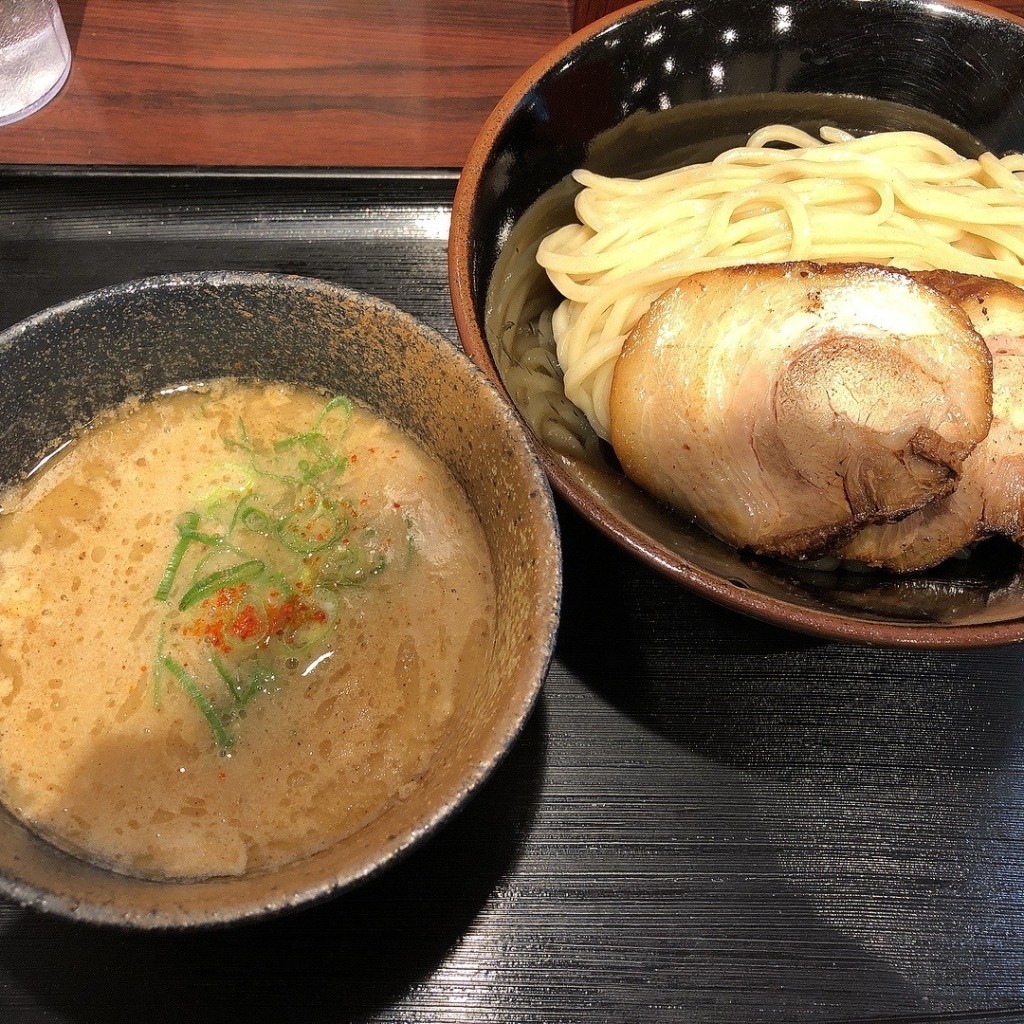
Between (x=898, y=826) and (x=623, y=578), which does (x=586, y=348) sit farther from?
(x=898, y=826)

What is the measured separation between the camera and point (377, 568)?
51.0 inches

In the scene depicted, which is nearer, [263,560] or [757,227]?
[263,560]

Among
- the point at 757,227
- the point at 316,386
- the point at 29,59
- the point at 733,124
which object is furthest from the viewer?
the point at 29,59

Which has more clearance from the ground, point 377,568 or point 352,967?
point 377,568

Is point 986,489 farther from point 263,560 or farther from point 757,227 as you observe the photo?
point 263,560

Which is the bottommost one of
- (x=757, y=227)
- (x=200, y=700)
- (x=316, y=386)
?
(x=200, y=700)

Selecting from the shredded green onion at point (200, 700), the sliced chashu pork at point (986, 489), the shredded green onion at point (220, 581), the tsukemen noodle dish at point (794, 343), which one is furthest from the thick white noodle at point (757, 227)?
the shredded green onion at point (200, 700)

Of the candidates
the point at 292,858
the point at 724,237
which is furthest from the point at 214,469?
the point at 724,237

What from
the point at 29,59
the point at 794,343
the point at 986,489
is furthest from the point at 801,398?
the point at 29,59

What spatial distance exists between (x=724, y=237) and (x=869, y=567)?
66 cm

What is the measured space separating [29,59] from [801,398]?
238 centimetres

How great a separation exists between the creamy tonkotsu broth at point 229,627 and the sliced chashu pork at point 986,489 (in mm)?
687

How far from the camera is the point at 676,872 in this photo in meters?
1.39

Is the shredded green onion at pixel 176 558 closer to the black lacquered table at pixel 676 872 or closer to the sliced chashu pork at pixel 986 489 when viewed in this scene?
the black lacquered table at pixel 676 872
